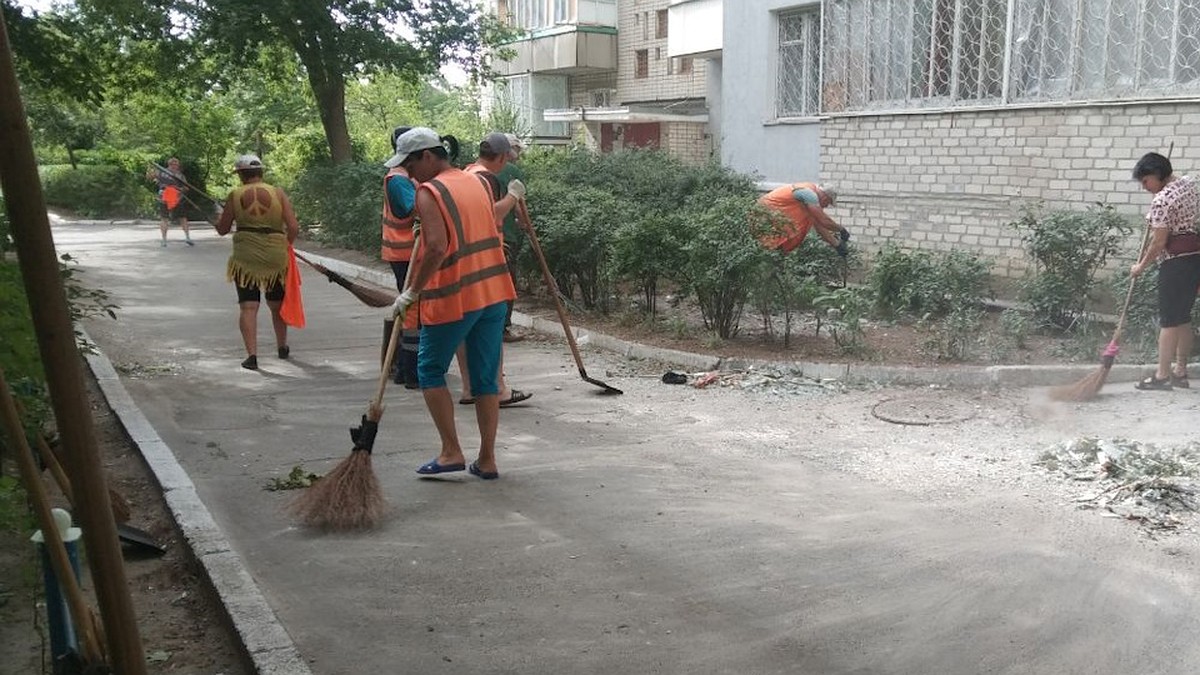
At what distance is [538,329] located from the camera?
10508 millimetres

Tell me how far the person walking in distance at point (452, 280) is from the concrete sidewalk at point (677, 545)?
551mm

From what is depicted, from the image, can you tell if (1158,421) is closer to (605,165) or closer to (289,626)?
(289,626)

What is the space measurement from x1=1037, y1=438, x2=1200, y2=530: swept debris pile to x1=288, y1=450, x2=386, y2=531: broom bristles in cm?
344

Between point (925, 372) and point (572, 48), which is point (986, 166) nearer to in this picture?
point (925, 372)

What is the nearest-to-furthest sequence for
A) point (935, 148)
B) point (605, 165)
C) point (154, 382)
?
point (154, 382), point (935, 148), point (605, 165)

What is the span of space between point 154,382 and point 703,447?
4605 millimetres

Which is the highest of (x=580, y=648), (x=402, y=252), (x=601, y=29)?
(x=601, y=29)

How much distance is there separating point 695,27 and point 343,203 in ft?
25.5

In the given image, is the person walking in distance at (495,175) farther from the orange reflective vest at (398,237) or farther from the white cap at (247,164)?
the white cap at (247,164)

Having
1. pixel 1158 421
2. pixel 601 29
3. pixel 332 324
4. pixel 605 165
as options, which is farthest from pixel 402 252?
pixel 601 29

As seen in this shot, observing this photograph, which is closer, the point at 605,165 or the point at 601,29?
the point at 605,165

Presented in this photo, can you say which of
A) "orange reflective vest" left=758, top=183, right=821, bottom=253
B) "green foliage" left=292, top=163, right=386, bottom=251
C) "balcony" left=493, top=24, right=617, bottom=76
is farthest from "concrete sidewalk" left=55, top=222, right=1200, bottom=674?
"balcony" left=493, top=24, right=617, bottom=76

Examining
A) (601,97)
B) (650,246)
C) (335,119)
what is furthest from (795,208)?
(601,97)

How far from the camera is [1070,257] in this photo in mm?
9117
